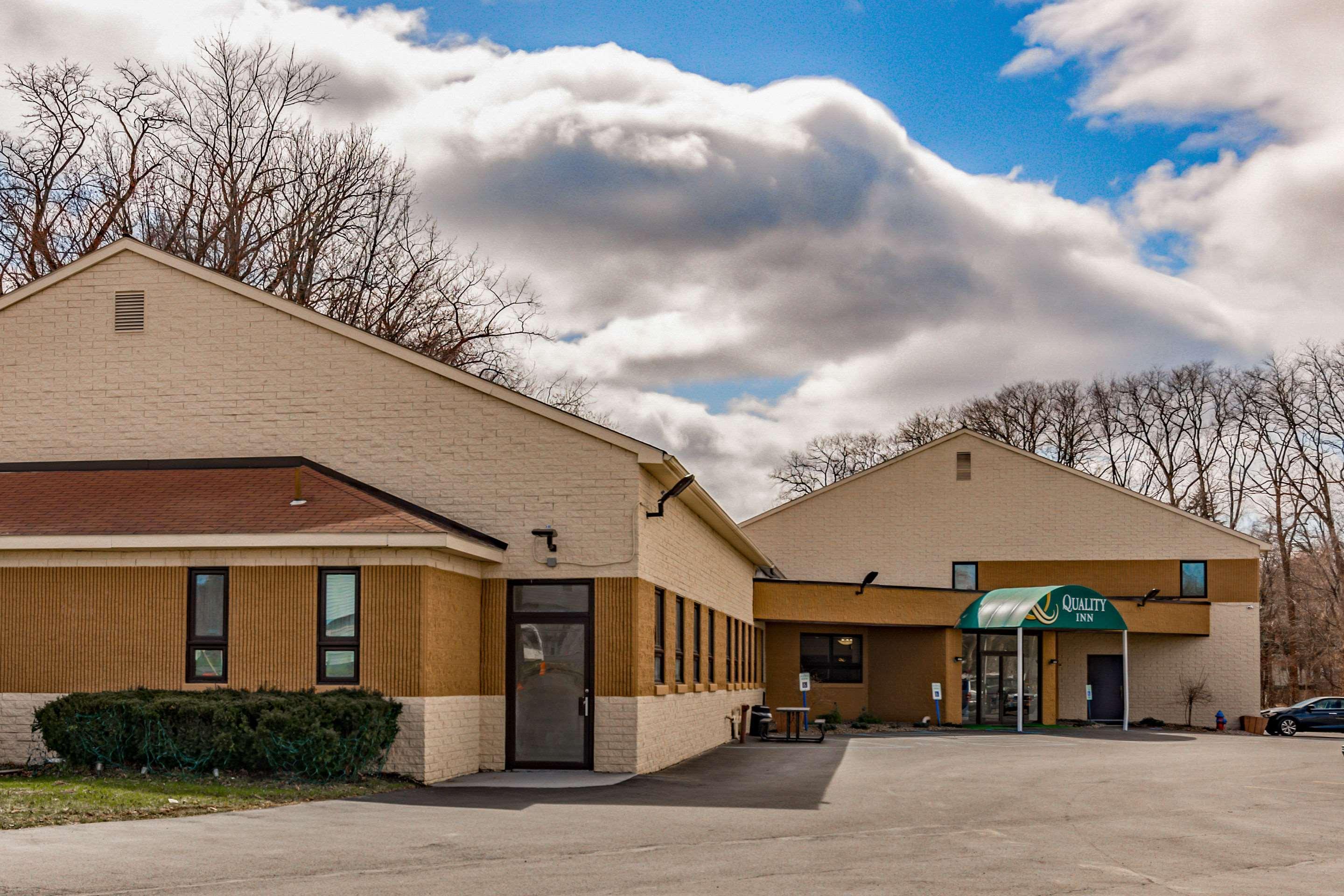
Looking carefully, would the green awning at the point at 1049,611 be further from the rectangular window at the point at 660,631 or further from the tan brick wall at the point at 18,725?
the tan brick wall at the point at 18,725

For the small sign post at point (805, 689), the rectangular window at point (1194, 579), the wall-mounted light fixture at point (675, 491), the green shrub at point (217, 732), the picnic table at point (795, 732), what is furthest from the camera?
the rectangular window at point (1194, 579)

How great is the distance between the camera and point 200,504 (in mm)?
18703

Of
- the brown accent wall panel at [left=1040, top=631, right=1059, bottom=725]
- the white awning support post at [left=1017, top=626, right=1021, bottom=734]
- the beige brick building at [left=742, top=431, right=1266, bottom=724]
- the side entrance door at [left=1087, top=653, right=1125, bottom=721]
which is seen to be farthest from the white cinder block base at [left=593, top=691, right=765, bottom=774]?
the side entrance door at [left=1087, top=653, right=1125, bottom=721]

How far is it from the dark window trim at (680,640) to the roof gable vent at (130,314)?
9.58 m

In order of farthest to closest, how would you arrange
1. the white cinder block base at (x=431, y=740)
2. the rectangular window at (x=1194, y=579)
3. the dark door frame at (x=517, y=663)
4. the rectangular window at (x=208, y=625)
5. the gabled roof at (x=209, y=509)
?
the rectangular window at (x=1194, y=579) → the dark door frame at (x=517, y=663) → the rectangular window at (x=208, y=625) → the gabled roof at (x=209, y=509) → the white cinder block base at (x=431, y=740)

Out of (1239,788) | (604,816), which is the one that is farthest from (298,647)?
(1239,788)

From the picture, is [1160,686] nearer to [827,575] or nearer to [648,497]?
[827,575]

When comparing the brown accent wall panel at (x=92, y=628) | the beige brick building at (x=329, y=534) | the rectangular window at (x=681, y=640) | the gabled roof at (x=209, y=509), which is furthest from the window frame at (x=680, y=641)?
the brown accent wall panel at (x=92, y=628)

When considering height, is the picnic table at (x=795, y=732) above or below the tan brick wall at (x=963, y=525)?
below

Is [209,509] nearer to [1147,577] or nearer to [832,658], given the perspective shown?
[832,658]

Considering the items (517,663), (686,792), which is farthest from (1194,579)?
(686,792)

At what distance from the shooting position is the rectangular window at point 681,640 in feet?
77.6

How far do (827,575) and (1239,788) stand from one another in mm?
26362

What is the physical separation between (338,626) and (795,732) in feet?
60.9
